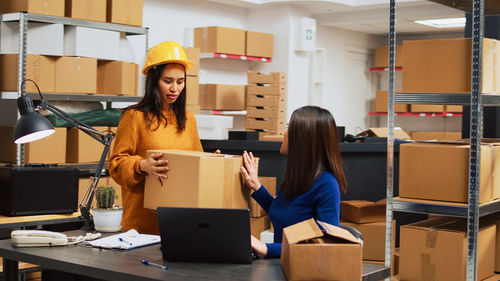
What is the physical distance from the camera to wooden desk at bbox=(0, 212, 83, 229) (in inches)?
130

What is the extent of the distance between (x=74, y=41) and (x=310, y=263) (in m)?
3.55

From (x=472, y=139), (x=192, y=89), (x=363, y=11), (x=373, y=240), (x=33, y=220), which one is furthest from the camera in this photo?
(x=363, y=11)

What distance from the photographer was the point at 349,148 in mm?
4910

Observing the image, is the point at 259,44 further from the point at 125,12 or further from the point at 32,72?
the point at 32,72

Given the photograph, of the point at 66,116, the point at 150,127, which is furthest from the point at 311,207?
the point at 66,116

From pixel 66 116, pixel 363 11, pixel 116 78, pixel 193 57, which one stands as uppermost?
pixel 363 11

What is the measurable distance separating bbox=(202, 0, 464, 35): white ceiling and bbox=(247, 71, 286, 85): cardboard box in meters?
1.02

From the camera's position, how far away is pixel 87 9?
16.4 feet

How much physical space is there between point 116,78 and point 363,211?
7.15 ft

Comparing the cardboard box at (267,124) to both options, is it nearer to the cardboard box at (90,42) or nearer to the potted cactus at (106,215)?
the cardboard box at (90,42)

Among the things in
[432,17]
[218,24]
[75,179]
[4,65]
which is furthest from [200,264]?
[432,17]

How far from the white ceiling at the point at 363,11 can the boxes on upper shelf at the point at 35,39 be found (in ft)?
10.9

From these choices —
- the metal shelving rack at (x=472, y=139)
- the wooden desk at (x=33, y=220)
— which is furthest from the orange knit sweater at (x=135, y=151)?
the metal shelving rack at (x=472, y=139)

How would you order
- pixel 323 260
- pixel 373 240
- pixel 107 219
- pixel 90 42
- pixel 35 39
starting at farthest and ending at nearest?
pixel 90 42 → pixel 35 39 → pixel 373 240 → pixel 107 219 → pixel 323 260
